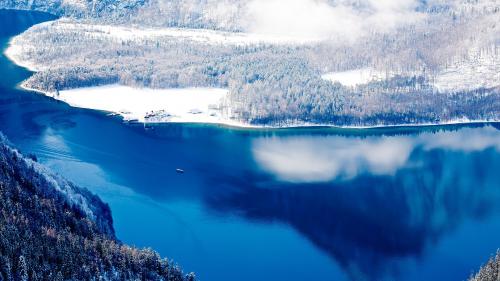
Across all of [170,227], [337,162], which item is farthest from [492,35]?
[170,227]

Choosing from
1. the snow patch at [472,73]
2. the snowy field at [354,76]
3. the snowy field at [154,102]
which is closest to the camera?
the snowy field at [154,102]

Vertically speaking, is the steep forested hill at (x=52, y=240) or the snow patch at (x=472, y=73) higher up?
the snow patch at (x=472, y=73)

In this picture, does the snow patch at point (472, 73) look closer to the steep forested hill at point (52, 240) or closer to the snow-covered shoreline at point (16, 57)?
the snow-covered shoreline at point (16, 57)

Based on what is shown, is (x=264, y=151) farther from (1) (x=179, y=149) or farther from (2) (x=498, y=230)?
(2) (x=498, y=230)

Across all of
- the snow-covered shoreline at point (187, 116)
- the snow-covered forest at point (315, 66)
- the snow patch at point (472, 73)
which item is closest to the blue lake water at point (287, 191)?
the snow-covered shoreline at point (187, 116)

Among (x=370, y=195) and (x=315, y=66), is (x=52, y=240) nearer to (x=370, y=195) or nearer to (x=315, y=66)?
(x=370, y=195)

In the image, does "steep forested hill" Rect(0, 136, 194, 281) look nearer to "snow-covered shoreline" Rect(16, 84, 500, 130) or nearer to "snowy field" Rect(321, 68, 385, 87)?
"snow-covered shoreline" Rect(16, 84, 500, 130)

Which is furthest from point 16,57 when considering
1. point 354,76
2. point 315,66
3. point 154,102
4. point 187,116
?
point 354,76
